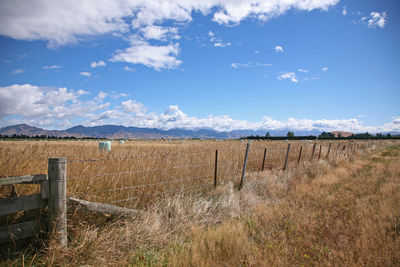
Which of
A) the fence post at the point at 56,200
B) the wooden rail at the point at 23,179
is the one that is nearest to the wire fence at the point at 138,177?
the fence post at the point at 56,200

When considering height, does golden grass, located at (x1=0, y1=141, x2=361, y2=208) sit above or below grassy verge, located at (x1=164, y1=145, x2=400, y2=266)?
above

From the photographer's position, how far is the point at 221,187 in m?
7.46

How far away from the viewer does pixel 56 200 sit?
3.38 metres

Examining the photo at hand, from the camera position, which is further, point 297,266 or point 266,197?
point 266,197

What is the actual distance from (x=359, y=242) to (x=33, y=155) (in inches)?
285

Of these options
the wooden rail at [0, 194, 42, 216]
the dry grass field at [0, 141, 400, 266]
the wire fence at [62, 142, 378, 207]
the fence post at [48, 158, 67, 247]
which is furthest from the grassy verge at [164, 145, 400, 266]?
the wooden rail at [0, 194, 42, 216]

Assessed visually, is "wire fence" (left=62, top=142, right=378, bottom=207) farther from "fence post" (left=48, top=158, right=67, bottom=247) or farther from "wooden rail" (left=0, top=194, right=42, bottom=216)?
"wooden rail" (left=0, top=194, right=42, bottom=216)

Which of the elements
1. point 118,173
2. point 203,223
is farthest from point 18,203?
point 203,223

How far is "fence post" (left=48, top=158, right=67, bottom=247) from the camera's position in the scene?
3369 millimetres

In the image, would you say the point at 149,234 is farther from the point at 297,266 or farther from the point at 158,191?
the point at 297,266

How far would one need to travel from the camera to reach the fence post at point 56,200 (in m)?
3.37

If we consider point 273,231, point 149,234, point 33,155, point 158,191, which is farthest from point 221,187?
point 33,155

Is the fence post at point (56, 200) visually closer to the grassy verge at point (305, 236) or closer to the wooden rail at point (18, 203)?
the wooden rail at point (18, 203)

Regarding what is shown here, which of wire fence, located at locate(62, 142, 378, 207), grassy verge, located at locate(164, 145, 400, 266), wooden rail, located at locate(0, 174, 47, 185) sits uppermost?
wooden rail, located at locate(0, 174, 47, 185)
